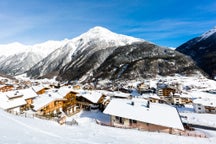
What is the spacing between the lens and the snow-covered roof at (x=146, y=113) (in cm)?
2958

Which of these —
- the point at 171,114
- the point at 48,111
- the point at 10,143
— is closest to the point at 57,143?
the point at 10,143

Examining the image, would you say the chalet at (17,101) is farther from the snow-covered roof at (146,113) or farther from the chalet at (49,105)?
the snow-covered roof at (146,113)

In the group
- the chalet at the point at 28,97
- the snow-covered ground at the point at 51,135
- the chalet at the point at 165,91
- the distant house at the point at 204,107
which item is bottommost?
the snow-covered ground at the point at 51,135

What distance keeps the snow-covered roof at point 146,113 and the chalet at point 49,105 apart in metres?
17.8

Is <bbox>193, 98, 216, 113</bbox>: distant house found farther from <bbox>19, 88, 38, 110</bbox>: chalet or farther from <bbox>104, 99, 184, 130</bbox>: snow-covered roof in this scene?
<bbox>19, 88, 38, 110</bbox>: chalet

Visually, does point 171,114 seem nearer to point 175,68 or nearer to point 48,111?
point 48,111

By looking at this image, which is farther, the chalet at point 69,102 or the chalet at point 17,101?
the chalet at point 69,102

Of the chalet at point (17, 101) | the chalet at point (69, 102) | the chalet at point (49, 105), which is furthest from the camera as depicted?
the chalet at point (69, 102)

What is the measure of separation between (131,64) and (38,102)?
15273 cm

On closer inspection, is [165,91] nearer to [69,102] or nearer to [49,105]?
[69,102]

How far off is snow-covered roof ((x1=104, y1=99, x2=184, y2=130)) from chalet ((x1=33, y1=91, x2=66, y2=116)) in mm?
17776

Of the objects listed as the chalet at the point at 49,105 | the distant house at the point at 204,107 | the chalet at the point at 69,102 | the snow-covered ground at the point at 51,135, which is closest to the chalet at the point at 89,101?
the chalet at the point at 69,102

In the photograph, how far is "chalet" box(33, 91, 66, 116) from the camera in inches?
1687

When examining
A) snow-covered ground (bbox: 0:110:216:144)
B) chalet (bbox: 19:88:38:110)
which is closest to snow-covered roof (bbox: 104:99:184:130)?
snow-covered ground (bbox: 0:110:216:144)
